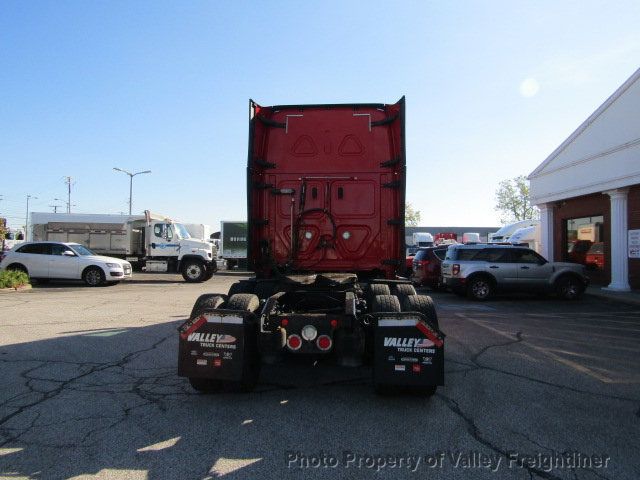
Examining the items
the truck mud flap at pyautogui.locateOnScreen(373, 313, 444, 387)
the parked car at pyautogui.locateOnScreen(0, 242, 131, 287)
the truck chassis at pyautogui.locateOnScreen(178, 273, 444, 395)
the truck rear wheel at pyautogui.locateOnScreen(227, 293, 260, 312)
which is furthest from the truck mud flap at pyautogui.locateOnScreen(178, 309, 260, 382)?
the parked car at pyautogui.locateOnScreen(0, 242, 131, 287)

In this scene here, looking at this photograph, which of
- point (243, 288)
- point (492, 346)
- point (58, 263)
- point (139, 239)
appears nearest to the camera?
point (243, 288)

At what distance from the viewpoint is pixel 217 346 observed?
14.2ft

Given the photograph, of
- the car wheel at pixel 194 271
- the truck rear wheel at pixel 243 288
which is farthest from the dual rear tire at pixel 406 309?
the car wheel at pixel 194 271

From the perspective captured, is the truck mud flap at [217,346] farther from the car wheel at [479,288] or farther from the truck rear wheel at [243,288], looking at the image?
the car wheel at [479,288]

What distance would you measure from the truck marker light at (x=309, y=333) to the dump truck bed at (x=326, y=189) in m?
1.93

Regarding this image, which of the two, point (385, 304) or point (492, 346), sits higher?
point (385, 304)

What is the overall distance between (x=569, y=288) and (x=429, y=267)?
4.21 metres

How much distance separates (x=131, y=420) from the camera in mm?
4027

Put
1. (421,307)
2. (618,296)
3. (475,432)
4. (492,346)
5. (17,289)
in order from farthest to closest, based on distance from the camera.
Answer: (17,289) → (618,296) → (492,346) → (421,307) → (475,432)

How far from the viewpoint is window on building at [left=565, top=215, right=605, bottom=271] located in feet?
57.9

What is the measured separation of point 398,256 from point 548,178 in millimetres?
16391

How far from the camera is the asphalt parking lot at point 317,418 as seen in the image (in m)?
3.22

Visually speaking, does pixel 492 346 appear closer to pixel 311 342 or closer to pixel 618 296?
pixel 311 342

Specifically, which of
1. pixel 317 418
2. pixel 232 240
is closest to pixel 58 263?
pixel 232 240
